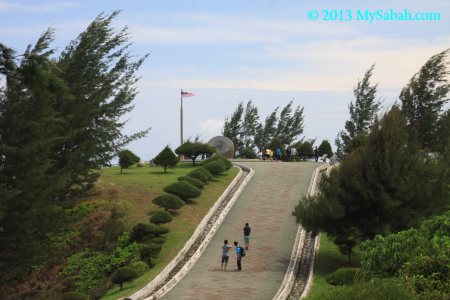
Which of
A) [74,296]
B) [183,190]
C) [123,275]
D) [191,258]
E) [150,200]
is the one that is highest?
[183,190]

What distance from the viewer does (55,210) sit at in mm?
28781

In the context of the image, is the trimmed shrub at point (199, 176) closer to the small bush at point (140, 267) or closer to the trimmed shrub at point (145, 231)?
the trimmed shrub at point (145, 231)

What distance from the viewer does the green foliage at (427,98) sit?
53.3m

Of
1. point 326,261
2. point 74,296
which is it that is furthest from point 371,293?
point 326,261

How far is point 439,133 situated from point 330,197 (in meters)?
26.9

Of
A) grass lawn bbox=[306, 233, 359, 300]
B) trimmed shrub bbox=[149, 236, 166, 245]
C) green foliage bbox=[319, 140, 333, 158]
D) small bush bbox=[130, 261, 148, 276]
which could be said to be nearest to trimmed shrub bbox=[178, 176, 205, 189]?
trimmed shrub bbox=[149, 236, 166, 245]

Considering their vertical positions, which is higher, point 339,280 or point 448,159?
point 448,159

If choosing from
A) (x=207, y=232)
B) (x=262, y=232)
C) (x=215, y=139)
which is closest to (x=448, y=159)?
(x=262, y=232)

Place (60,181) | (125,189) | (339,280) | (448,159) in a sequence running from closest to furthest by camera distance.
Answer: (339,280), (60,181), (448,159), (125,189)

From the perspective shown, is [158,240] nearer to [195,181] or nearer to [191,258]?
[191,258]

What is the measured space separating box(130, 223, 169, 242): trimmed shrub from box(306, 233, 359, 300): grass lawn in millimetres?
7338

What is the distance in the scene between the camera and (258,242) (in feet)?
107

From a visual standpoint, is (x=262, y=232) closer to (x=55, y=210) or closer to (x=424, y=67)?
(x=55, y=210)

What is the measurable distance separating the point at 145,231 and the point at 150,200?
23.5 feet
